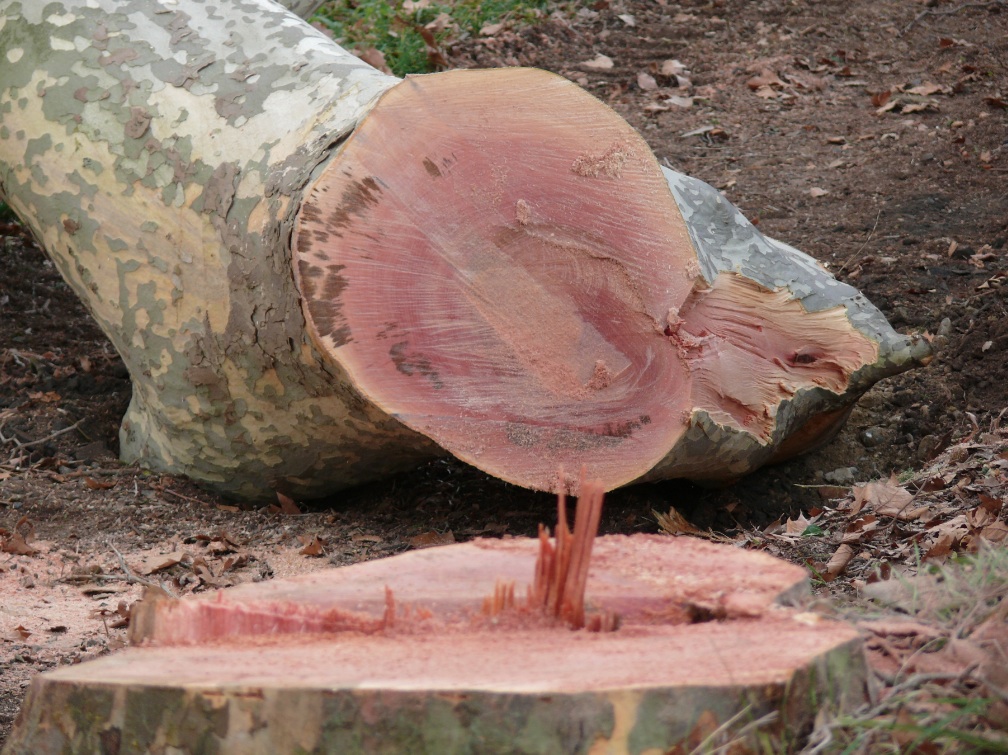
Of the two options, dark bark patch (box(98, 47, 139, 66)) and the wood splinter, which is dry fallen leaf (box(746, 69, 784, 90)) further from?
the wood splinter

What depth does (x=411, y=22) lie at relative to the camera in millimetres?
6262

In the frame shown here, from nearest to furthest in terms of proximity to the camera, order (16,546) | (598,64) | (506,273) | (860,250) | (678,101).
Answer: (506,273)
(16,546)
(860,250)
(678,101)
(598,64)

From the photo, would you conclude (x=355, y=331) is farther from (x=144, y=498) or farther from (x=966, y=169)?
(x=966, y=169)

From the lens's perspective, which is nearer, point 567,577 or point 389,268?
point 567,577

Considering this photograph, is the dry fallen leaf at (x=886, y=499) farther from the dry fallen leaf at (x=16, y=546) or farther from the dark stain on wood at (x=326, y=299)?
the dry fallen leaf at (x=16, y=546)

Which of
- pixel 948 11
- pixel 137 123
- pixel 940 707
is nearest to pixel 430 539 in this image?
pixel 137 123

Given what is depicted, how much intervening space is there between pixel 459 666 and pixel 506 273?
144cm

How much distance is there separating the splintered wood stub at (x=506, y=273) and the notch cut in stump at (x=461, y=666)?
0.87 metres

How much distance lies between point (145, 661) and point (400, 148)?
1416mm

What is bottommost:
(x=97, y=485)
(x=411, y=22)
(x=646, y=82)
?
(x=97, y=485)

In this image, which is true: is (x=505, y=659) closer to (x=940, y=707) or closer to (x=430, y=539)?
(x=940, y=707)

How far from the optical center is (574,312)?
2.76 metres

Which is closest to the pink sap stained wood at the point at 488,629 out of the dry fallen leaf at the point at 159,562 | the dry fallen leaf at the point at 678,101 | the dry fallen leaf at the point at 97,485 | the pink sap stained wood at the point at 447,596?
the pink sap stained wood at the point at 447,596

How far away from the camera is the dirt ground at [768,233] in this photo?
2.97m
